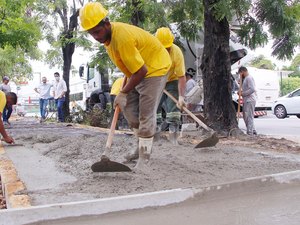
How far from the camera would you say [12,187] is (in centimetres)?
373

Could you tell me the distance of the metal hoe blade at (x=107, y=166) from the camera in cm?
388

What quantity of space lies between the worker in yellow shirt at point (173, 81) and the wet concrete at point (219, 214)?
2496 mm

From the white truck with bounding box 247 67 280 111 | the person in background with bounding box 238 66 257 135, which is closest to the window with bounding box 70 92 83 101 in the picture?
the white truck with bounding box 247 67 280 111

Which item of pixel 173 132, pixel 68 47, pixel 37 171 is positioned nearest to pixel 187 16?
pixel 173 132

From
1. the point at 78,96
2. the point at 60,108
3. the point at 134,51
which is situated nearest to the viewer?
the point at 134,51

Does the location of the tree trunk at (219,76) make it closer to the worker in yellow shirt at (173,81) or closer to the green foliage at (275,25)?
the green foliage at (275,25)

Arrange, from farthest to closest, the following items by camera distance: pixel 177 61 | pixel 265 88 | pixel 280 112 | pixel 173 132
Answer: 1. pixel 265 88
2. pixel 280 112
3. pixel 173 132
4. pixel 177 61

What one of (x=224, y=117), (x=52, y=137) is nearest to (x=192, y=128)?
(x=224, y=117)

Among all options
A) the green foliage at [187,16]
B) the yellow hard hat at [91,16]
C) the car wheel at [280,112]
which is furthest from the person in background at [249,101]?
the car wheel at [280,112]

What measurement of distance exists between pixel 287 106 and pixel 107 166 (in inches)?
650

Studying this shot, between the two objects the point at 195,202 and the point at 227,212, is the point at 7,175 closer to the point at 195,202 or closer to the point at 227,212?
the point at 195,202

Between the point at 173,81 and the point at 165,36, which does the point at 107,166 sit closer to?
the point at 165,36

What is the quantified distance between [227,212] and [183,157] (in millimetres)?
1930

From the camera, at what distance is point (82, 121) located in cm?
1437
